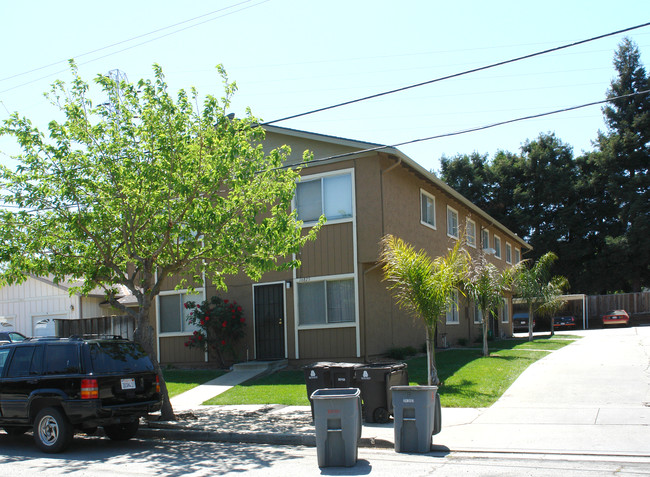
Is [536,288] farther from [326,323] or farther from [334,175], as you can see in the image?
[334,175]

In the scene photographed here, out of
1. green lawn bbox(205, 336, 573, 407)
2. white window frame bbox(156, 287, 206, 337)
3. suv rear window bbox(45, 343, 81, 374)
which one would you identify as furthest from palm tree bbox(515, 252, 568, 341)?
suv rear window bbox(45, 343, 81, 374)

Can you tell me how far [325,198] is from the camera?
17688 mm

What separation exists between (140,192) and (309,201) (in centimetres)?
671

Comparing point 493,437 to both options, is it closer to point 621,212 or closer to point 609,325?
point 609,325

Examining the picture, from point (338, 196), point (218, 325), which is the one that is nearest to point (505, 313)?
point (338, 196)

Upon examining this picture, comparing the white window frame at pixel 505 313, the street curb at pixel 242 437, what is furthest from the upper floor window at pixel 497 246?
the street curb at pixel 242 437

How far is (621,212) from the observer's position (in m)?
43.9

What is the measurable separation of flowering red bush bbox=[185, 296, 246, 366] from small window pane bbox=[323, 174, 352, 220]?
12.9 ft

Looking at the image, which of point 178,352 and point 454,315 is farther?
point 454,315

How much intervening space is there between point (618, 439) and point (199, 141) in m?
8.77

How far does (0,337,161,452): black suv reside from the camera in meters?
9.41

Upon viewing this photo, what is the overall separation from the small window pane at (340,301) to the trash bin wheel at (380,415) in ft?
20.9

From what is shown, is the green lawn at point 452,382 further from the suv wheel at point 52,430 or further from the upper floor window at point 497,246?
the upper floor window at point 497,246

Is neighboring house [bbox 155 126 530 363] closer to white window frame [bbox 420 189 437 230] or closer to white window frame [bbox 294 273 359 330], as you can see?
white window frame [bbox 294 273 359 330]
